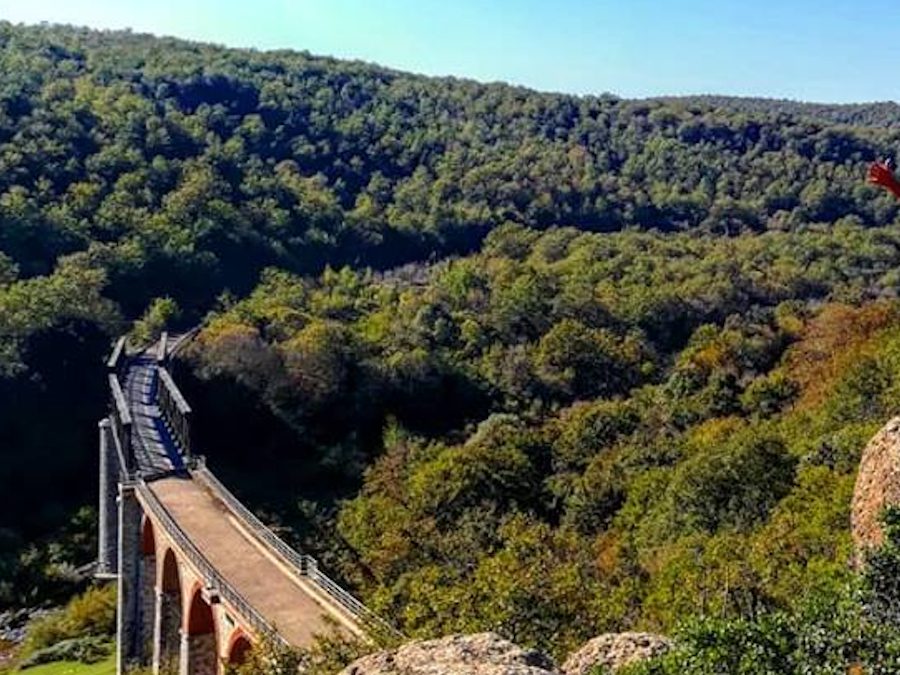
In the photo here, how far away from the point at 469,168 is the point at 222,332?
68.3 metres

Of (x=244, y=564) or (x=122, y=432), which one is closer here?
(x=244, y=564)

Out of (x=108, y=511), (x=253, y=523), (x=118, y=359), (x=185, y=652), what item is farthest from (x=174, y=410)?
(x=185, y=652)

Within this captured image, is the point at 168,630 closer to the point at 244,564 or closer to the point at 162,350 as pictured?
the point at 244,564

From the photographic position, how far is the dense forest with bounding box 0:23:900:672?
126ft

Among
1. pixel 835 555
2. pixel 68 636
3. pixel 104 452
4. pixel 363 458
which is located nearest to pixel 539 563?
pixel 835 555

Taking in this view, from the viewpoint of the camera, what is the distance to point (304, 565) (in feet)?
111

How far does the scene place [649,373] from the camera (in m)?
74.3

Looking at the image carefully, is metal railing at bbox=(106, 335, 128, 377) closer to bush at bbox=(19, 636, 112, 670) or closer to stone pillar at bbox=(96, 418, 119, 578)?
stone pillar at bbox=(96, 418, 119, 578)

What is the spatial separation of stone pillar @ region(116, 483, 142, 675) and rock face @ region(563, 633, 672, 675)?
102 feet

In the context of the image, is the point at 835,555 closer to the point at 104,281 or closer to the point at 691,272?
the point at 104,281

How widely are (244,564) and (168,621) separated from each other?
655cm

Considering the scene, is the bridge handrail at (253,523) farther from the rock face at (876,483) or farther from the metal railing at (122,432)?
the rock face at (876,483)

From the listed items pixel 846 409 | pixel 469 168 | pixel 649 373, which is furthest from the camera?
pixel 469 168

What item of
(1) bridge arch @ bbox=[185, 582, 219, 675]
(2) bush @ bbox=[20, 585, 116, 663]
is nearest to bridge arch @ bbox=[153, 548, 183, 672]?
(1) bridge arch @ bbox=[185, 582, 219, 675]
